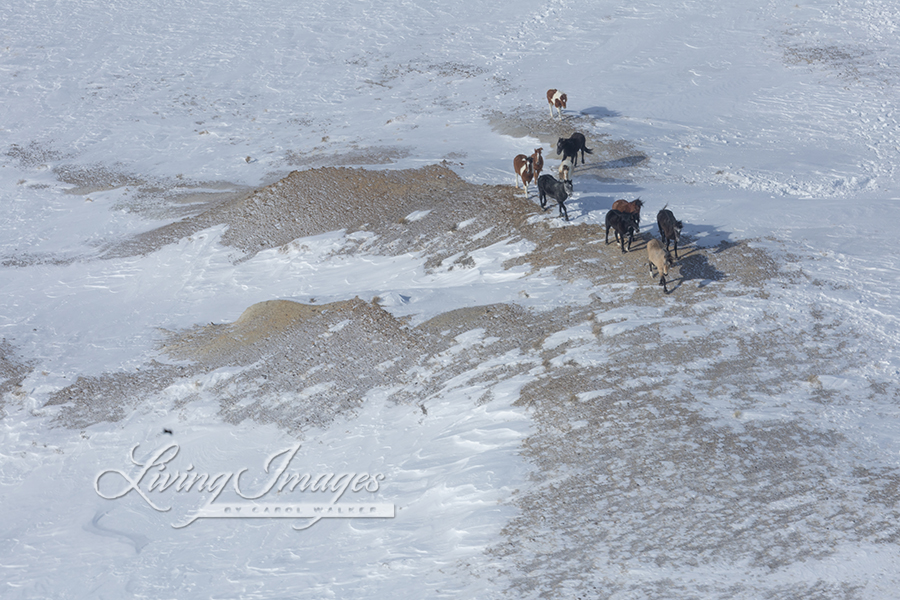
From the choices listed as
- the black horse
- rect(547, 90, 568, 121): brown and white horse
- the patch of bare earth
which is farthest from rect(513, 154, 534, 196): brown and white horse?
the patch of bare earth

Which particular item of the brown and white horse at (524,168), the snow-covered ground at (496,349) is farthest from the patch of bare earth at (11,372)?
the brown and white horse at (524,168)

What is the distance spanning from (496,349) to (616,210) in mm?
4933

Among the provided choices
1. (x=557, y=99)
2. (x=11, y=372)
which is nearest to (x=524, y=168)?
(x=557, y=99)

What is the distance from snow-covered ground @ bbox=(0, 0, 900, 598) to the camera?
1118cm

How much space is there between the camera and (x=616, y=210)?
16.4 m

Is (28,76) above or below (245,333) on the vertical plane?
above

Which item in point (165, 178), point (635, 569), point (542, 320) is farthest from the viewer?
point (165, 178)

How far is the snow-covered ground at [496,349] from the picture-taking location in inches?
440

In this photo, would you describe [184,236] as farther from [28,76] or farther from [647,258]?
[28,76]

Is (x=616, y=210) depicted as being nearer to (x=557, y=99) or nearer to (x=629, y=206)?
(x=629, y=206)

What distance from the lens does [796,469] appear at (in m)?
11.5

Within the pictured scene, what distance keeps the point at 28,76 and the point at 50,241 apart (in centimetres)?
1714

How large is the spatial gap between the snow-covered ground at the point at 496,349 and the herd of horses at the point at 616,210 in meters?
0.67

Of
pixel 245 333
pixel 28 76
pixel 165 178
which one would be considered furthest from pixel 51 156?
pixel 245 333
